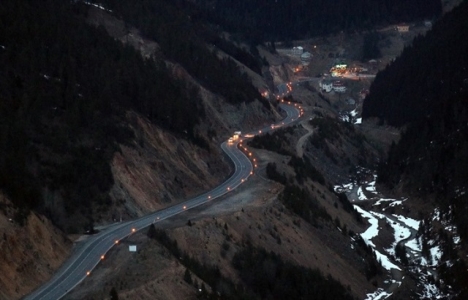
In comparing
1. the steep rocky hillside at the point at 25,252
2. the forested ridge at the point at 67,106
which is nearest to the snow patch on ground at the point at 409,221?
the forested ridge at the point at 67,106

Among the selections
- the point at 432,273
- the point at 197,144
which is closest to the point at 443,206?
the point at 432,273

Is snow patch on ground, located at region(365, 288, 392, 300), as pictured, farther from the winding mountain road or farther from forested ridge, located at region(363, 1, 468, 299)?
the winding mountain road

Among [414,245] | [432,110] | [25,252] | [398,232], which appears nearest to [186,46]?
[432,110]

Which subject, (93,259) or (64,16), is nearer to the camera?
→ (93,259)

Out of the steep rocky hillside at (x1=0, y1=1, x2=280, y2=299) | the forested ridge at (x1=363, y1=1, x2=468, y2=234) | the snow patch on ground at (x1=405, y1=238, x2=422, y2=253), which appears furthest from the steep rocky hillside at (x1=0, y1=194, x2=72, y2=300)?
the forested ridge at (x1=363, y1=1, x2=468, y2=234)

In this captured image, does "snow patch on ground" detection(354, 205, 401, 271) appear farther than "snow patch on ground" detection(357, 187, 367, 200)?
No

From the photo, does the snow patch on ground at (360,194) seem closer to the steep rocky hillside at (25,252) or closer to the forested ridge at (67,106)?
the forested ridge at (67,106)

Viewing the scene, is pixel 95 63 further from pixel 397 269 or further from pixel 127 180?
pixel 397 269

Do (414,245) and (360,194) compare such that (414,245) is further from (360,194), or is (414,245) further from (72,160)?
(72,160)
